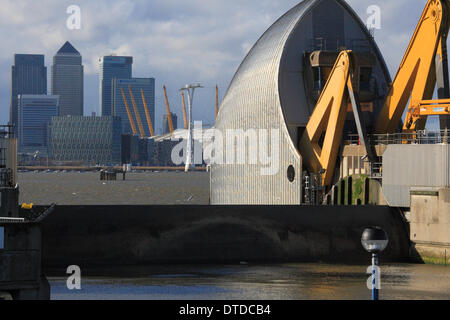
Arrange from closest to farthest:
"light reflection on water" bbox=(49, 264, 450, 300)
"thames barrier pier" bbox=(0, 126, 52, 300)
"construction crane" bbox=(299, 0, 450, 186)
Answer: "thames barrier pier" bbox=(0, 126, 52, 300)
"light reflection on water" bbox=(49, 264, 450, 300)
"construction crane" bbox=(299, 0, 450, 186)

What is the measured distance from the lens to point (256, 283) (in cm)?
3747

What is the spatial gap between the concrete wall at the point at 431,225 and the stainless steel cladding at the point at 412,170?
542 mm

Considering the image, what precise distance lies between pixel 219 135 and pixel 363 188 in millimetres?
16887

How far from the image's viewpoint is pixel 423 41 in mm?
51875

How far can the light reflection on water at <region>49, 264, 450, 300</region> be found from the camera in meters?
34.2

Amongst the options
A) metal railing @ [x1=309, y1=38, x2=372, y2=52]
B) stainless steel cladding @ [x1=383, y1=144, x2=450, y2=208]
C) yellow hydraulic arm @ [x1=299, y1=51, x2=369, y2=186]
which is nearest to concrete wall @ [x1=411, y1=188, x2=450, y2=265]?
stainless steel cladding @ [x1=383, y1=144, x2=450, y2=208]

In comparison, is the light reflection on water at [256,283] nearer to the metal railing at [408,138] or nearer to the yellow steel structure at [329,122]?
the metal railing at [408,138]

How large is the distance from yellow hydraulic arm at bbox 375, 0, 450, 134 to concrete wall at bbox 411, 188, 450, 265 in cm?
694

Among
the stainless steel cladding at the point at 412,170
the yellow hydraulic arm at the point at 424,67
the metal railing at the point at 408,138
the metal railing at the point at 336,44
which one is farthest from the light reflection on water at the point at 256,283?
the metal railing at the point at 336,44

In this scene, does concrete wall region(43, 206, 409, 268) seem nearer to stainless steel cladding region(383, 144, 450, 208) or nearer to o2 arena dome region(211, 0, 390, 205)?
stainless steel cladding region(383, 144, 450, 208)

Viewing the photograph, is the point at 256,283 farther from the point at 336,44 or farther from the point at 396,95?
the point at 336,44

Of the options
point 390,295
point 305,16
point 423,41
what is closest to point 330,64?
point 305,16
